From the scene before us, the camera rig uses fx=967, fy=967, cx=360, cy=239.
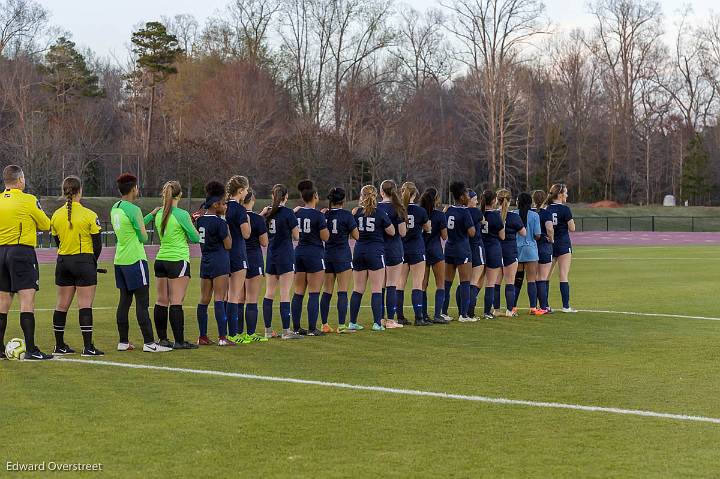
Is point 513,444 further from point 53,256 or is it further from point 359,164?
point 359,164

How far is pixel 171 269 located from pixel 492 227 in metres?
5.68

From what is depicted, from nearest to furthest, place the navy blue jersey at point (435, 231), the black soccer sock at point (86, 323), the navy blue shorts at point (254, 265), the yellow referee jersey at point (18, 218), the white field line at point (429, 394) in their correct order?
the white field line at point (429, 394) → the yellow referee jersey at point (18, 218) → the black soccer sock at point (86, 323) → the navy blue shorts at point (254, 265) → the navy blue jersey at point (435, 231)

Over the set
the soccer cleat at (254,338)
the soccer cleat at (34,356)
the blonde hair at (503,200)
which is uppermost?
the blonde hair at (503,200)

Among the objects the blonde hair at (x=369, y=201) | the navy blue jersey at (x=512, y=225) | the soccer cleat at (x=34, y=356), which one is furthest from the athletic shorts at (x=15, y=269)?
the navy blue jersey at (x=512, y=225)

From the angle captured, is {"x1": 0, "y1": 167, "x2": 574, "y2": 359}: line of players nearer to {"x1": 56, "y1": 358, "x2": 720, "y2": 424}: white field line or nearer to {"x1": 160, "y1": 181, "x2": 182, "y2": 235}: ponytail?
{"x1": 160, "y1": 181, "x2": 182, "y2": 235}: ponytail

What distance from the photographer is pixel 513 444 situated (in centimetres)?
717

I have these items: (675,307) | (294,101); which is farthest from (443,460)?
(294,101)

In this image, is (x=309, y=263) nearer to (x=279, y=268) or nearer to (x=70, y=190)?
(x=279, y=268)

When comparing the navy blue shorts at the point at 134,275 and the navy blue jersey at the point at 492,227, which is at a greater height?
the navy blue jersey at the point at 492,227

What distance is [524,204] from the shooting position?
15.8 metres

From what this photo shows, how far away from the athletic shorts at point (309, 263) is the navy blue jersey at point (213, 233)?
1.41 m

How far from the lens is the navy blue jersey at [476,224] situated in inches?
590

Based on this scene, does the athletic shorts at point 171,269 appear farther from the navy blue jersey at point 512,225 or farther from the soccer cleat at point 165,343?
the navy blue jersey at point 512,225

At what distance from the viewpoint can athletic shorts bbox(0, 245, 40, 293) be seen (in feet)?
35.6
